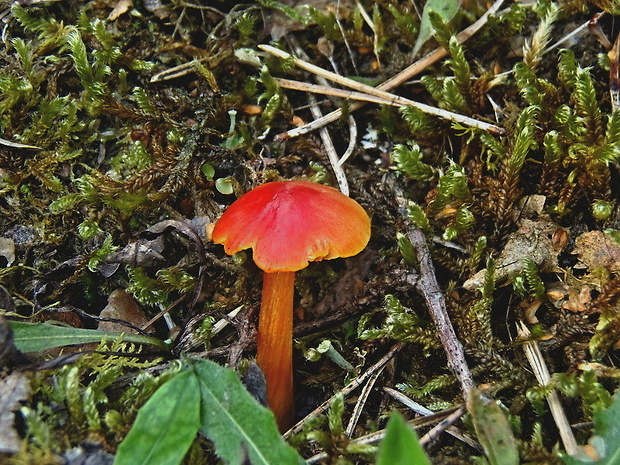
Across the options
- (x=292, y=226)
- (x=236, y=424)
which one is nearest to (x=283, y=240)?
(x=292, y=226)

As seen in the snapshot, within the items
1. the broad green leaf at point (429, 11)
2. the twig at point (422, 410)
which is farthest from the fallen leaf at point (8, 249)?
the broad green leaf at point (429, 11)

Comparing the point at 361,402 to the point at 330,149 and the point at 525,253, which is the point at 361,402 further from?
the point at 330,149

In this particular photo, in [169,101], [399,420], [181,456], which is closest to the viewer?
[399,420]

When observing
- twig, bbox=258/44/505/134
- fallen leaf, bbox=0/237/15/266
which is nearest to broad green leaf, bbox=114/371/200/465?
fallen leaf, bbox=0/237/15/266

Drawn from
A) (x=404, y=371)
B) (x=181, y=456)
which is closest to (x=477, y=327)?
(x=404, y=371)

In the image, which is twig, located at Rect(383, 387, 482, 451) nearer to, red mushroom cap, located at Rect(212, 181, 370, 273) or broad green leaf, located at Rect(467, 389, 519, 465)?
broad green leaf, located at Rect(467, 389, 519, 465)

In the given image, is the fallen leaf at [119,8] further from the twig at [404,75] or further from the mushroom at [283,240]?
the mushroom at [283,240]

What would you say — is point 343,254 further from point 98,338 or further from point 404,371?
point 98,338
